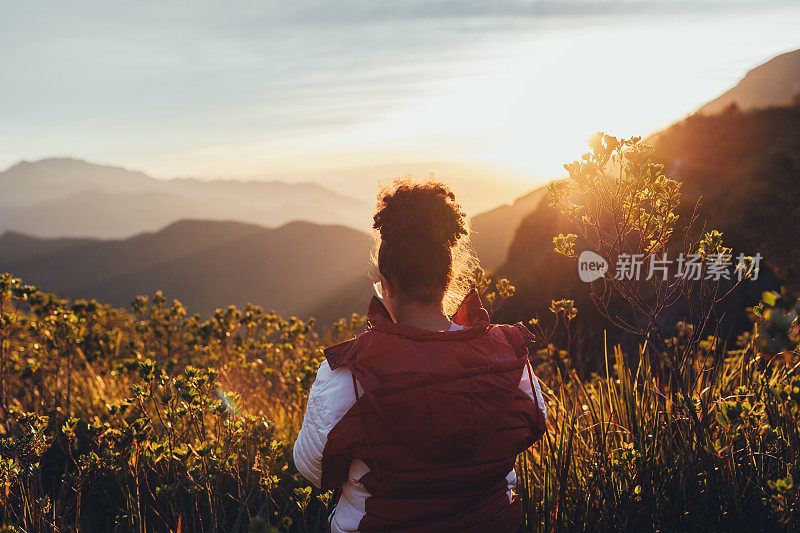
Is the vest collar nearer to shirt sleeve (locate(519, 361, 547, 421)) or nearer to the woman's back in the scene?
the woman's back

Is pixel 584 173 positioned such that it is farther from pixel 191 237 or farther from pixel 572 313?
pixel 191 237

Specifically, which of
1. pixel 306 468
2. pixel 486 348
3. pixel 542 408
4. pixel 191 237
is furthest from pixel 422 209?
pixel 191 237

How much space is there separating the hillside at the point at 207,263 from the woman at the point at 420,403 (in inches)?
1298

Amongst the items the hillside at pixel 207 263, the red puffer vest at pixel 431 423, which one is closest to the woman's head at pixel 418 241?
the red puffer vest at pixel 431 423

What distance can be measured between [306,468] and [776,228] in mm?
7824

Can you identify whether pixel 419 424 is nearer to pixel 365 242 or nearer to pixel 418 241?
pixel 418 241

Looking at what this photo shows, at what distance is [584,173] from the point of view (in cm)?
269

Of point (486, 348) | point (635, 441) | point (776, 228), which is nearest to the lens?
point (486, 348)

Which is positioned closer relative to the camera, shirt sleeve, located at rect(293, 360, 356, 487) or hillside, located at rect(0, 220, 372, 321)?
shirt sleeve, located at rect(293, 360, 356, 487)

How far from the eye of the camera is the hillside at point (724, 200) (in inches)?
294

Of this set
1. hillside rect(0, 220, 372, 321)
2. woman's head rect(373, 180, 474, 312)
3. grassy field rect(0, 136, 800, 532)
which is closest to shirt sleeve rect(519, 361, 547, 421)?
woman's head rect(373, 180, 474, 312)

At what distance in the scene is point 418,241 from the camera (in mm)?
2006

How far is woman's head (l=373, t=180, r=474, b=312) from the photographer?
200cm

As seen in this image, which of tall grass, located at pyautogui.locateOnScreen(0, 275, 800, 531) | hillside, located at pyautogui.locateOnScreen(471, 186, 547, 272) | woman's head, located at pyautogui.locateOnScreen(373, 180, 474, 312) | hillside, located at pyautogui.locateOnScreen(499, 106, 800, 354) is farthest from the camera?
hillside, located at pyautogui.locateOnScreen(471, 186, 547, 272)
